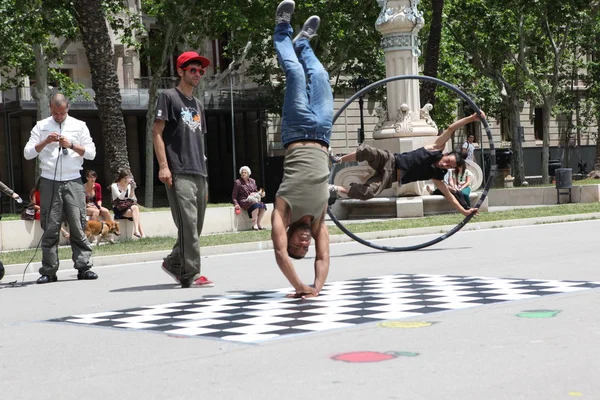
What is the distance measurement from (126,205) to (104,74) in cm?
359

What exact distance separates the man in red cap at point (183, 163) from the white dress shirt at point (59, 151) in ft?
5.25

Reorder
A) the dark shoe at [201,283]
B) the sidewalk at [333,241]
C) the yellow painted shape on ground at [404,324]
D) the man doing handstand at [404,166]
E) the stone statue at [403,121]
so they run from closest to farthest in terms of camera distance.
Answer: the yellow painted shape on ground at [404,324] → the dark shoe at [201,283] → the man doing handstand at [404,166] → the sidewalk at [333,241] → the stone statue at [403,121]

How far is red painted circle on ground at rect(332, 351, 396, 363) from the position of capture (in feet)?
19.9

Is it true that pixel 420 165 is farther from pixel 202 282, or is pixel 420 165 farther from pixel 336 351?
pixel 336 351

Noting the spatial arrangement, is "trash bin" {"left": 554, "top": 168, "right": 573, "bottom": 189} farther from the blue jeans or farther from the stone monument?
the blue jeans

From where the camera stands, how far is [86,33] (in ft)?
72.4

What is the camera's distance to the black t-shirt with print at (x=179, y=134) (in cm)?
1054

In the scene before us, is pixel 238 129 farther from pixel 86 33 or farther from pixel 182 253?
pixel 182 253

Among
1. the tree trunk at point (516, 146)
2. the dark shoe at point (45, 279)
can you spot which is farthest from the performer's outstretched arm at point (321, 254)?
the tree trunk at point (516, 146)

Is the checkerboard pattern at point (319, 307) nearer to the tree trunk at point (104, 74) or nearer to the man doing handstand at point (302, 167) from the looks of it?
the man doing handstand at point (302, 167)

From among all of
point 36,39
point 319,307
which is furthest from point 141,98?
point 319,307

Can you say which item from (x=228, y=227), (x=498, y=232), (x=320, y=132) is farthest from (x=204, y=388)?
(x=228, y=227)

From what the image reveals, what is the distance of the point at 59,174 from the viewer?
1188 centimetres

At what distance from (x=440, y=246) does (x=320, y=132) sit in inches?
265
